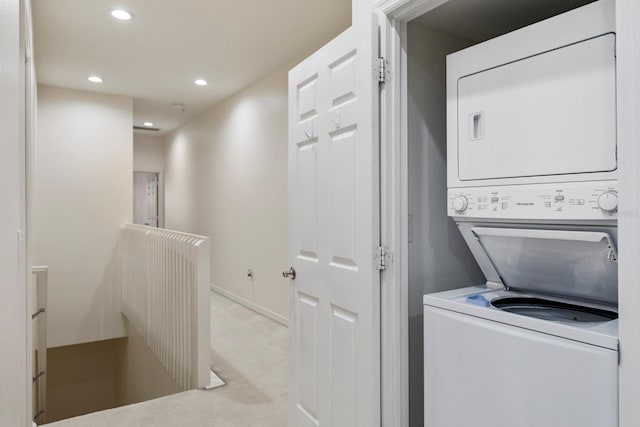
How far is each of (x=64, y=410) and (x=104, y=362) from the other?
2.39 ft

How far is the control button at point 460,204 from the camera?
1496 mm

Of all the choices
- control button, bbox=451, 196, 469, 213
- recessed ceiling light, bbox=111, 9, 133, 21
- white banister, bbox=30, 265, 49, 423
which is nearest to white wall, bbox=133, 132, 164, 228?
white banister, bbox=30, 265, 49, 423

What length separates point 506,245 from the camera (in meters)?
1.53

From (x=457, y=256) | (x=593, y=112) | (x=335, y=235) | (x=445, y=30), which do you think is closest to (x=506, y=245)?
(x=457, y=256)

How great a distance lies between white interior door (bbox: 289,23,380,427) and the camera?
5.37 feet

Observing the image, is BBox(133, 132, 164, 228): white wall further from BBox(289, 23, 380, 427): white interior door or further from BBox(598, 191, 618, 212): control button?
BBox(598, 191, 618, 212): control button

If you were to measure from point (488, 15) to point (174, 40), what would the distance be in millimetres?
2878

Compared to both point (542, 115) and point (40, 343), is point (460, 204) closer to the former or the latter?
point (542, 115)

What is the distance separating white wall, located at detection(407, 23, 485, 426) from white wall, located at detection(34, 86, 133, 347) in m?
4.60

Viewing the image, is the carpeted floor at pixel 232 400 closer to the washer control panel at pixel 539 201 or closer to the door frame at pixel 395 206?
the door frame at pixel 395 206

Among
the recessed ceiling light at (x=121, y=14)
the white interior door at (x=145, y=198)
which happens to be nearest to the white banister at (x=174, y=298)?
the recessed ceiling light at (x=121, y=14)

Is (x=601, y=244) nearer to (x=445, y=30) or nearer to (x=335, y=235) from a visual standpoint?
(x=335, y=235)

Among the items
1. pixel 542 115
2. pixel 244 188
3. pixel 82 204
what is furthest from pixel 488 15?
pixel 82 204

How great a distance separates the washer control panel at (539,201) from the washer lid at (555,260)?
0.29 ft
